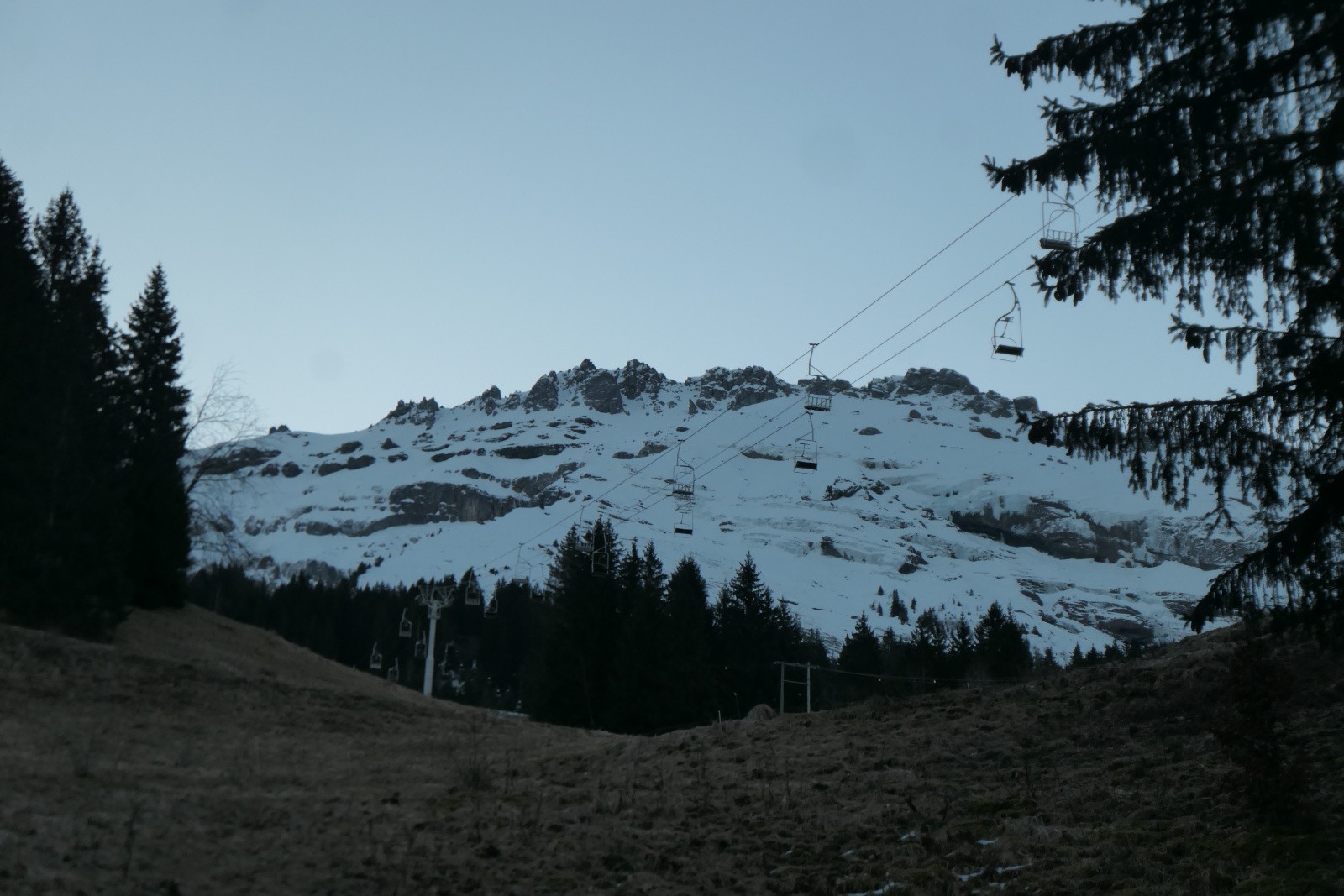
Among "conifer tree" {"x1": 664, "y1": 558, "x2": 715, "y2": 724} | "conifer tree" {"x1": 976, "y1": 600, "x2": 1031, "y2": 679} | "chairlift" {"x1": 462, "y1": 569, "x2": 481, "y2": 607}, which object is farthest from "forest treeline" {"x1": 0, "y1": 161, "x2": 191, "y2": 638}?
"conifer tree" {"x1": 976, "y1": 600, "x2": 1031, "y2": 679}

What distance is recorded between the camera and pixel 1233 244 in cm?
887

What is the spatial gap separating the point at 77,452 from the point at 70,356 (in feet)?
10.5

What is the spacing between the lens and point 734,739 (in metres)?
21.0

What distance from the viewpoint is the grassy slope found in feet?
36.1

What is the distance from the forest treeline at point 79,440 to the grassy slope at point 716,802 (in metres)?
8.57

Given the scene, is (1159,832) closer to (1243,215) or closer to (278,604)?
(1243,215)

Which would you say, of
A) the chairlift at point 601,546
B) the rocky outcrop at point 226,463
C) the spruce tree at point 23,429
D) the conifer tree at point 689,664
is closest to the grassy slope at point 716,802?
the spruce tree at point 23,429

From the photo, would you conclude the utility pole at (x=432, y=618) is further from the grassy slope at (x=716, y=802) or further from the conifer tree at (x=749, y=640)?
the grassy slope at (x=716, y=802)

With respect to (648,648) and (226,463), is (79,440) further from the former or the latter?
(648,648)

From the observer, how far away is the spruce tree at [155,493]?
40.1 meters

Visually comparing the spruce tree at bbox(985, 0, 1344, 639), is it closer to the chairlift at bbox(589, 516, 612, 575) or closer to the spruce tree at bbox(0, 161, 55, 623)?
the spruce tree at bbox(0, 161, 55, 623)

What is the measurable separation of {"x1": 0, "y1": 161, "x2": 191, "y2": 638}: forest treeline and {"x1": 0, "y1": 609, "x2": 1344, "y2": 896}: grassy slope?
8.57 metres

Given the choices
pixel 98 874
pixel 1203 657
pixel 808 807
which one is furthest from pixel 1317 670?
pixel 98 874

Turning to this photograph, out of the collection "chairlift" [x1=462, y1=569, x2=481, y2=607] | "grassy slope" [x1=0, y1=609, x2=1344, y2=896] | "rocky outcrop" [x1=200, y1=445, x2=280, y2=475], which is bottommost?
"grassy slope" [x1=0, y1=609, x2=1344, y2=896]
